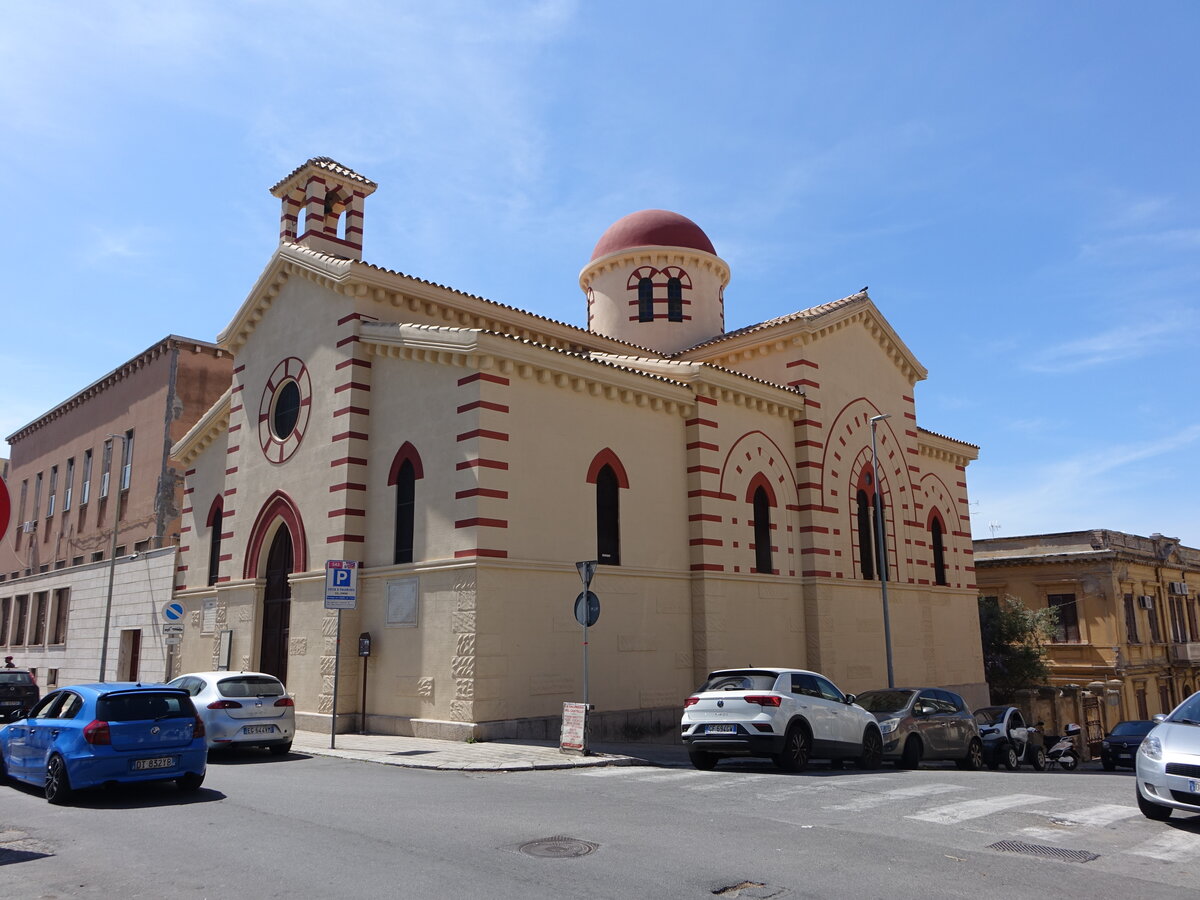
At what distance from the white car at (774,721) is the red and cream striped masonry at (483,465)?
5.11m

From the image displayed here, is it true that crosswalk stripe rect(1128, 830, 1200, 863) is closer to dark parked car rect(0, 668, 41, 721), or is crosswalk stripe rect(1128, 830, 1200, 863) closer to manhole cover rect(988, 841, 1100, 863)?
manhole cover rect(988, 841, 1100, 863)

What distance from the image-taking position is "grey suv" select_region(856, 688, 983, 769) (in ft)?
49.2

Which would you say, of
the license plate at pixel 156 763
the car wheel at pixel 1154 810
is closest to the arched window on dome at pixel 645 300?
the license plate at pixel 156 763

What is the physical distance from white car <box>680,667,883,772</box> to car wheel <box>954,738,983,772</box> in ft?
9.93

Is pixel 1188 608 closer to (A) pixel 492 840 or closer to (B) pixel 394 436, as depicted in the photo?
(B) pixel 394 436

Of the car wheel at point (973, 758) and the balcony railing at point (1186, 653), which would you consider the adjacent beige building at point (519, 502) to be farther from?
the balcony railing at point (1186, 653)

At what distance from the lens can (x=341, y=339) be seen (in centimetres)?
2050

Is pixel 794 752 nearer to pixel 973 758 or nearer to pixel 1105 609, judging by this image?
pixel 973 758

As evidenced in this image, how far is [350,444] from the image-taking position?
19781 millimetres

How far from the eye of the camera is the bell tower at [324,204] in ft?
76.2

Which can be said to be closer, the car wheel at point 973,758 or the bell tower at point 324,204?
the car wheel at point 973,758

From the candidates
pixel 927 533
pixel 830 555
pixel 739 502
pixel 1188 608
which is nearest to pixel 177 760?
pixel 739 502

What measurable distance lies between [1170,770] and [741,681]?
611 centimetres

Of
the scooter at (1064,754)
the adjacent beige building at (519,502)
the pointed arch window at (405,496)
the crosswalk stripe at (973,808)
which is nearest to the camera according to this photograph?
the crosswalk stripe at (973,808)
